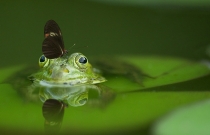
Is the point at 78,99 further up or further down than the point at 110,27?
further down

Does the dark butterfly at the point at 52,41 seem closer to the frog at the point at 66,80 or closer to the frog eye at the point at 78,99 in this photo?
the frog at the point at 66,80

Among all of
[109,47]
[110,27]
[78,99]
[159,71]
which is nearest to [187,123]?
[78,99]

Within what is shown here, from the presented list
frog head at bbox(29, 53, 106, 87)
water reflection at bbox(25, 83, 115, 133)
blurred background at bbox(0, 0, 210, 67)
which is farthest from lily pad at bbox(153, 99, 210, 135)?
blurred background at bbox(0, 0, 210, 67)

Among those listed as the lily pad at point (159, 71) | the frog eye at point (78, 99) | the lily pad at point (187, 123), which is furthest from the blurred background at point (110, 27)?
the lily pad at point (187, 123)

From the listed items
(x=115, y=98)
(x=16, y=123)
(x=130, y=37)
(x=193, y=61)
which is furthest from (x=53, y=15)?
(x=16, y=123)

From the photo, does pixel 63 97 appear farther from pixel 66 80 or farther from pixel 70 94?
pixel 66 80
